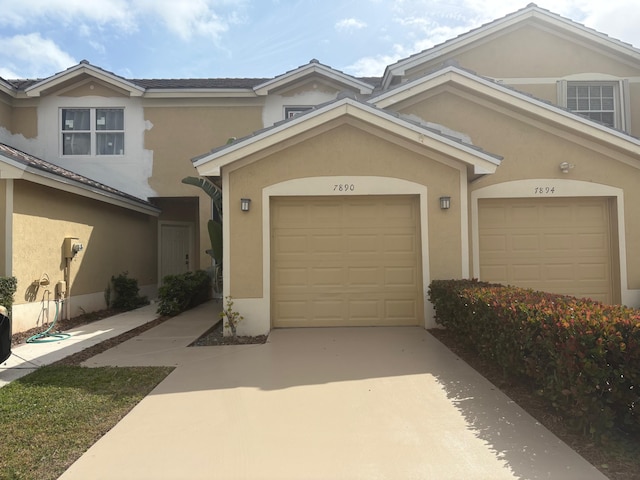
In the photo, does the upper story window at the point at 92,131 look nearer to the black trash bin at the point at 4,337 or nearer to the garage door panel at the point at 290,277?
the garage door panel at the point at 290,277

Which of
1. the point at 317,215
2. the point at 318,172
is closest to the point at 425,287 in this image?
the point at 317,215

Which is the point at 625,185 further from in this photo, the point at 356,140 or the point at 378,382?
the point at 378,382

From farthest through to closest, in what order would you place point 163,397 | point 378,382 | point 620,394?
1. point 378,382
2. point 163,397
3. point 620,394

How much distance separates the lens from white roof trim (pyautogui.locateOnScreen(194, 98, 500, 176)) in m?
7.18

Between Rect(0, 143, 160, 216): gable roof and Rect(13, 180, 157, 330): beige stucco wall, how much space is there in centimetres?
32

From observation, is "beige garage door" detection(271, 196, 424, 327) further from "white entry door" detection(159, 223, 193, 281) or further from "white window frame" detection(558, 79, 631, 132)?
"white entry door" detection(159, 223, 193, 281)

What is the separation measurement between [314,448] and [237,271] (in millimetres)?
4356

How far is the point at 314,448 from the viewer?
11.2 ft


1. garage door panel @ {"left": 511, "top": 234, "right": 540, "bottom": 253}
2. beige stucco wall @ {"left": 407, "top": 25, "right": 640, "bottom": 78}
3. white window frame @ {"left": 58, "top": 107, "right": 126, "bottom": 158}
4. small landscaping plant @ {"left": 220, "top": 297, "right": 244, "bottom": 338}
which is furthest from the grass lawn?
beige stucco wall @ {"left": 407, "top": 25, "right": 640, "bottom": 78}

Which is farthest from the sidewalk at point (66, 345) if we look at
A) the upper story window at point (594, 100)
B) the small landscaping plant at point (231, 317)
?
the upper story window at point (594, 100)

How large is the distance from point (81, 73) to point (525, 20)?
43.0 ft

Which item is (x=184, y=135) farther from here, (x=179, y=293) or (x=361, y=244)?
(x=361, y=244)

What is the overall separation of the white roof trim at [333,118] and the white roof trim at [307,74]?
20.5 feet

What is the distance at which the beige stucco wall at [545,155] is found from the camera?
8.42 meters
